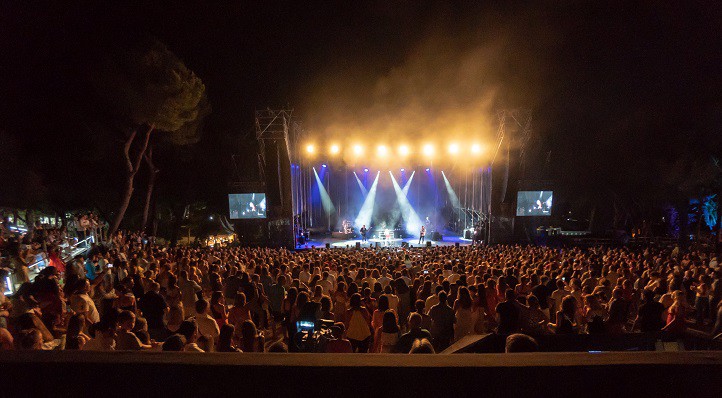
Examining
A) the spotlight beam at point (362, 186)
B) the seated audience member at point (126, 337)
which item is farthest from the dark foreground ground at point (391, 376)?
the spotlight beam at point (362, 186)

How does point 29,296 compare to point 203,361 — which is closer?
point 203,361

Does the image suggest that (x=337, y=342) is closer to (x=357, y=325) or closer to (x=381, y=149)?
(x=357, y=325)

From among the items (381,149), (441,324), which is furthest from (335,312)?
(381,149)

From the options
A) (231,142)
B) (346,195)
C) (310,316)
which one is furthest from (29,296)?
(346,195)

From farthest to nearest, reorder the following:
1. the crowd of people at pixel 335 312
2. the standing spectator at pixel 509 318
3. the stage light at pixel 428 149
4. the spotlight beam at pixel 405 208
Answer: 1. the spotlight beam at pixel 405 208
2. the stage light at pixel 428 149
3. the crowd of people at pixel 335 312
4. the standing spectator at pixel 509 318

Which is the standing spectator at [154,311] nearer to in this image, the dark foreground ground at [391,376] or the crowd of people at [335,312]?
the crowd of people at [335,312]

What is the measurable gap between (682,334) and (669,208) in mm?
29860

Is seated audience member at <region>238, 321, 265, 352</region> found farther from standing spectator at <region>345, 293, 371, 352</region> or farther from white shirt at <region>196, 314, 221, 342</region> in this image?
standing spectator at <region>345, 293, 371, 352</region>

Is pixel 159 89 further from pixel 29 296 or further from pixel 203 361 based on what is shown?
pixel 203 361

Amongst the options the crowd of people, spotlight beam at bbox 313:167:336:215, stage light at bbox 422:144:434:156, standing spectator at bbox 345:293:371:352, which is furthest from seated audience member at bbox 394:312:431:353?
spotlight beam at bbox 313:167:336:215

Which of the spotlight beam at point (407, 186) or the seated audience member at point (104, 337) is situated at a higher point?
the spotlight beam at point (407, 186)

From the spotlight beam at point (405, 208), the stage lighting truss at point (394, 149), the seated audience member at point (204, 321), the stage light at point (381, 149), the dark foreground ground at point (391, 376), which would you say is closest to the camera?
the dark foreground ground at point (391, 376)

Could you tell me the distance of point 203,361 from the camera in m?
1.12

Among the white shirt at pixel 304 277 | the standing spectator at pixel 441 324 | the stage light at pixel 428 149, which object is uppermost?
the stage light at pixel 428 149
